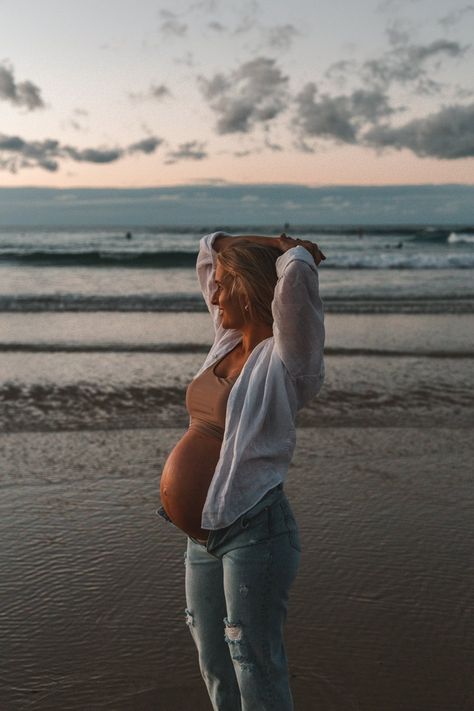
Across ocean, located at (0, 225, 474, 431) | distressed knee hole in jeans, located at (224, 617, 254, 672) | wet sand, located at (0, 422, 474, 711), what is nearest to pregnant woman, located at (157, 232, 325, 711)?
distressed knee hole in jeans, located at (224, 617, 254, 672)

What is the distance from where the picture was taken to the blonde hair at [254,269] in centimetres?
232

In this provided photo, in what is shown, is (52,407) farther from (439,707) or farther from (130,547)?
(439,707)

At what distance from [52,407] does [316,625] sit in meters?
5.12

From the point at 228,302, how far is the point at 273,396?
0.35 m

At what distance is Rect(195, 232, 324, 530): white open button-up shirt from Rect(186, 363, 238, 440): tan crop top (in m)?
0.07

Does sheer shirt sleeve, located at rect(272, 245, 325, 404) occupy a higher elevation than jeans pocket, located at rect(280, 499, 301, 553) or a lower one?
higher

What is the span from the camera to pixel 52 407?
8.05 m

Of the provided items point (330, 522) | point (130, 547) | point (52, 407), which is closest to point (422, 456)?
point (330, 522)

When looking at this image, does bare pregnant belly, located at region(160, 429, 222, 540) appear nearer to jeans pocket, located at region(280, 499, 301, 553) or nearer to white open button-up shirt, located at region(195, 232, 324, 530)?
white open button-up shirt, located at region(195, 232, 324, 530)

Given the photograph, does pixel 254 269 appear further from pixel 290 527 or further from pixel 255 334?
pixel 290 527

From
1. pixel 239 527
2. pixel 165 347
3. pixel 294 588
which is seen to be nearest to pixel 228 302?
pixel 239 527

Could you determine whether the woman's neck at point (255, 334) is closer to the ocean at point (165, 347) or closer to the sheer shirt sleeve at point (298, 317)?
the sheer shirt sleeve at point (298, 317)

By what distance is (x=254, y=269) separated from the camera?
232cm

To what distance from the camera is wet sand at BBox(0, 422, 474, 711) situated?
10.2 ft
